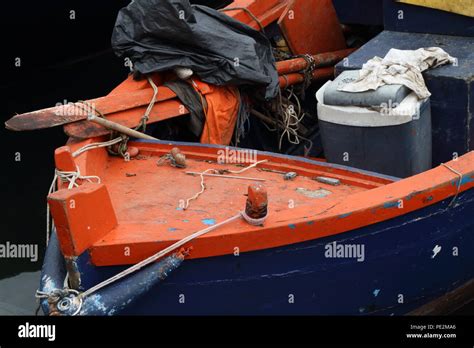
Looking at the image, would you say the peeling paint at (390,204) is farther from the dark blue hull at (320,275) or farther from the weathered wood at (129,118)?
the weathered wood at (129,118)

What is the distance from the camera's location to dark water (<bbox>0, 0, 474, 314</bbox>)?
7.61 m

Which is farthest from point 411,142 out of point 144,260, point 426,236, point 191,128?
point 144,260

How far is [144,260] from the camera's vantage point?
4.18m

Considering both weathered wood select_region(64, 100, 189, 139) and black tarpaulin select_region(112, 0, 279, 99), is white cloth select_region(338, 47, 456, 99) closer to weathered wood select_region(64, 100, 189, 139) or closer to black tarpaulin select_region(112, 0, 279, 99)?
black tarpaulin select_region(112, 0, 279, 99)

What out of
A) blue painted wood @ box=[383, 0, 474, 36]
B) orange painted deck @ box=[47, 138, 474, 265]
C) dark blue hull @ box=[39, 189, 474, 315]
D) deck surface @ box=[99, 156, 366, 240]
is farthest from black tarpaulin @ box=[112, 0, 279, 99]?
dark blue hull @ box=[39, 189, 474, 315]

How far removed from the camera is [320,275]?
4.44 meters

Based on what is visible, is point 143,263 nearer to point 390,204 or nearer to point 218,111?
point 390,204

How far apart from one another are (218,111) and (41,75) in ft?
16.5

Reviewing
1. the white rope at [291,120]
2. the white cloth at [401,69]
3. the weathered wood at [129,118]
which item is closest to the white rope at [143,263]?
the weathered wood at [129,118]

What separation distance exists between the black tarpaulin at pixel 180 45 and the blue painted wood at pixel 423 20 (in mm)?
979

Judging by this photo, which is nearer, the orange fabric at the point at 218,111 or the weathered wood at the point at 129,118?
the weathered wood at the point at 129,118

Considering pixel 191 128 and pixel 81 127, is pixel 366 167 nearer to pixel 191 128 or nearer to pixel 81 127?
pixel 191 128

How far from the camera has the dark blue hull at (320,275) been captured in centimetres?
434

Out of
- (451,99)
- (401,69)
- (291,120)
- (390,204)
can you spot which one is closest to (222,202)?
(390,204)
